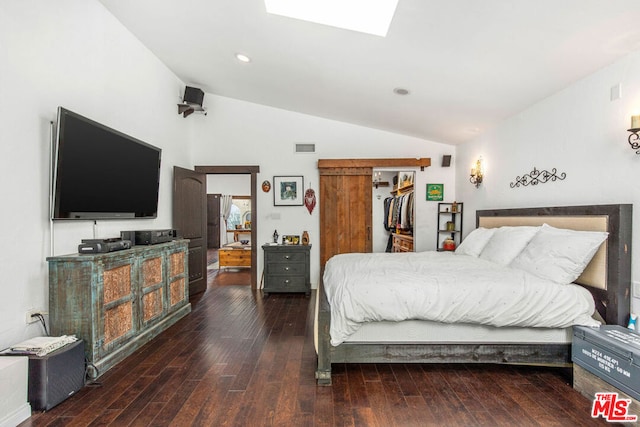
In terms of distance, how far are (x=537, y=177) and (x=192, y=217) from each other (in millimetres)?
4452

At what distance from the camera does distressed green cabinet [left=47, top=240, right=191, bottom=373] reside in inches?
86.7

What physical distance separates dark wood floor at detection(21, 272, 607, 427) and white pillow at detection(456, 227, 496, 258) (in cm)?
129

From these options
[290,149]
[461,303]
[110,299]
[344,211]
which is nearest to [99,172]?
[110,299]

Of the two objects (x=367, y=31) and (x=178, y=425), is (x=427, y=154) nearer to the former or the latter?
(x=367, y=31)

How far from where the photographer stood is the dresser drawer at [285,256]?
15.1 ft

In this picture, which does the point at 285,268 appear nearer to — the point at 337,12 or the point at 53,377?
the point at 53,377

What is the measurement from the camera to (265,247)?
180 inches

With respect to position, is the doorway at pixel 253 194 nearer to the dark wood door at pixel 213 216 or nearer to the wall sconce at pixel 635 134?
the wall sconce at pixel 635 134

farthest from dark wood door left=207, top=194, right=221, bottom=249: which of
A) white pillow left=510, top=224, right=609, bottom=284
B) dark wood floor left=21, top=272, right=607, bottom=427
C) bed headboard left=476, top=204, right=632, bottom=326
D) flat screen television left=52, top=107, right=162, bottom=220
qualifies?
bed headboard left=476, top=204, right=632, bottom=326

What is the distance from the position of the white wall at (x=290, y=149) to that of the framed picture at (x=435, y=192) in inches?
2.9

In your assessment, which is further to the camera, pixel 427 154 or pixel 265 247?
pixel 427 154

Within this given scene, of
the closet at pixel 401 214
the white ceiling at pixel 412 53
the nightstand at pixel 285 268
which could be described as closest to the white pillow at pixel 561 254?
the white ceiling at pixel 412 53

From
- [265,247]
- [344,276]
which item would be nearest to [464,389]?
[344,276]

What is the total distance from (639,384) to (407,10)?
2628 millimetres
